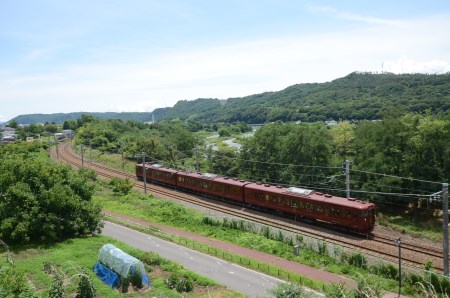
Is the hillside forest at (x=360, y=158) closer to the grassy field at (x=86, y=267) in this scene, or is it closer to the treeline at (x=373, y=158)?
the treeline at (x=373, y=158)

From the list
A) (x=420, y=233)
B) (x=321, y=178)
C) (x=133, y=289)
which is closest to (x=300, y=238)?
(x=420, y=233)

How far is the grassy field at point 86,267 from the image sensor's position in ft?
59.0

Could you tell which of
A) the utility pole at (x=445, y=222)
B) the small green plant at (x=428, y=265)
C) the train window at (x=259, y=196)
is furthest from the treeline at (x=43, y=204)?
the utility pole at (x=445, y=222)

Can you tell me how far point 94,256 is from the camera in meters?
21.8

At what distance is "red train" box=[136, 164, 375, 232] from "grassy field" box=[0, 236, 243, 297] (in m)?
14.0

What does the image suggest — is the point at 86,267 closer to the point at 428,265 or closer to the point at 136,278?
the point at 136,278

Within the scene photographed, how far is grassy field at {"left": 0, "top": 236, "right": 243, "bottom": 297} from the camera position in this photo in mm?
17969

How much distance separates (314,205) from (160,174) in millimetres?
24891

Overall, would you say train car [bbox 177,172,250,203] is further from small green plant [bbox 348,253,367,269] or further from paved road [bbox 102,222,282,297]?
small green plant [bbox 348,253,367,269]

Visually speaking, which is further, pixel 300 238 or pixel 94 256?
pixel 300 238

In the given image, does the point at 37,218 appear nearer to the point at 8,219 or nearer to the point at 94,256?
the point at 8,219

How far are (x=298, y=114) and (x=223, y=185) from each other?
119593 mm

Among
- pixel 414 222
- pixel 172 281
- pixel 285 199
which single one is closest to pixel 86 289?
pixel 172 281

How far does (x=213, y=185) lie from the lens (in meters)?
42.0
